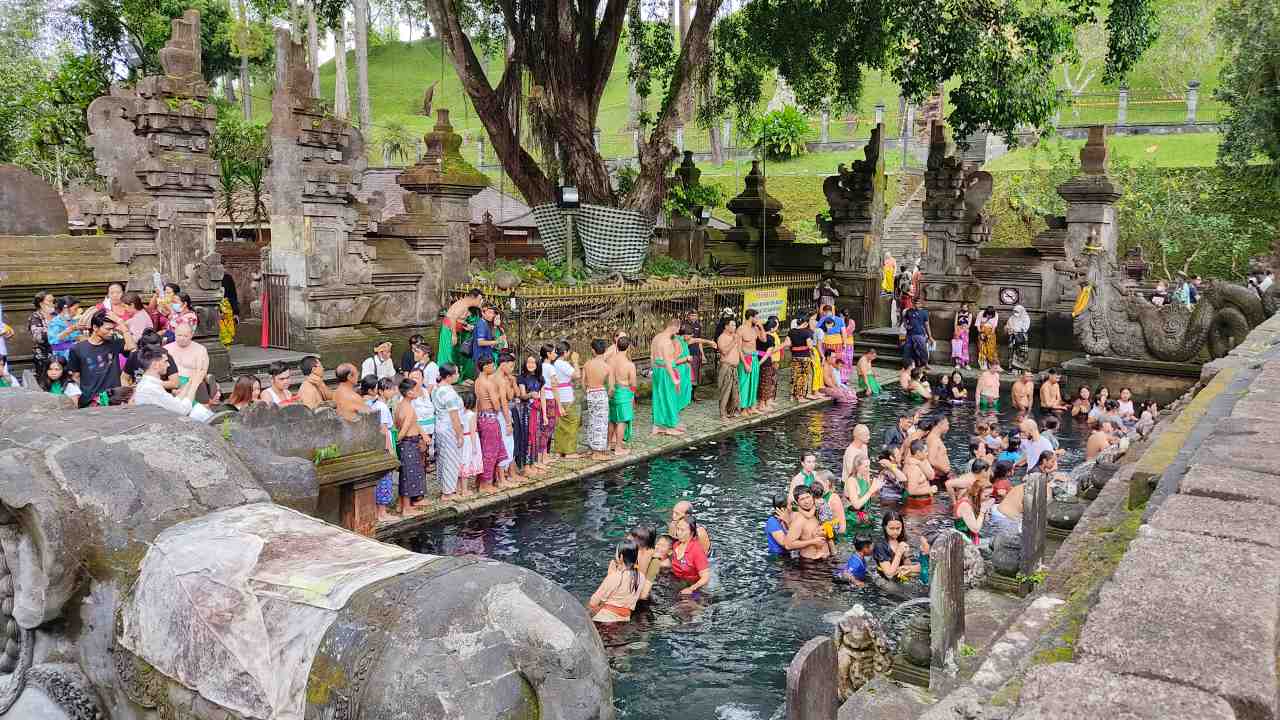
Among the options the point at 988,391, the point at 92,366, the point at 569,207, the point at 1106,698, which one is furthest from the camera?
the point at 988,391

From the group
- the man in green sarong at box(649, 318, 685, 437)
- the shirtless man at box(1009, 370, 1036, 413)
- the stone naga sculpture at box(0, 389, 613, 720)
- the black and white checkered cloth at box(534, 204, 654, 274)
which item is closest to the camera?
the stone naga sculpture at box(0, 389, 613, 720)

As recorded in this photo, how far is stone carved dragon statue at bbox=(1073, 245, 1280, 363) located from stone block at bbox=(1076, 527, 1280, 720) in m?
14.5

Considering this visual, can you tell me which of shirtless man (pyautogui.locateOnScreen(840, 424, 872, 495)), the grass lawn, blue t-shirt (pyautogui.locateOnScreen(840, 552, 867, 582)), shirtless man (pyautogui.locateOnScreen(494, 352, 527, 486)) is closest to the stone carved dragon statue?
shirtless man (pyautogui.locateOnScreen(840, 424, 872, 495))

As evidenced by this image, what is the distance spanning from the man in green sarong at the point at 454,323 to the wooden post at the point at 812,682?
1006 centimetres

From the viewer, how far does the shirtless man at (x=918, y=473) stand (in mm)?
10648

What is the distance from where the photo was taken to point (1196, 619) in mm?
2791

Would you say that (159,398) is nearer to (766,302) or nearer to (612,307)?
(612,307)

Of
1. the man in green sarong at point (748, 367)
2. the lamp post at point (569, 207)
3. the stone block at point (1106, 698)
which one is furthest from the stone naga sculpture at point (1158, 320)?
the stone block at point (1106, 698)

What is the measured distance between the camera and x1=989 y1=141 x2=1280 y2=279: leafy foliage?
28.8 m

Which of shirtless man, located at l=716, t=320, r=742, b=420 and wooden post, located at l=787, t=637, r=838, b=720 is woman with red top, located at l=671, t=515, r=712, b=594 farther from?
shirtless man, located at l=716, t=320, r=742, b=420

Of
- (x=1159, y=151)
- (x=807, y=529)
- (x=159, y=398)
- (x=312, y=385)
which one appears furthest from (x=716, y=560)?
(x=1159, y=151)

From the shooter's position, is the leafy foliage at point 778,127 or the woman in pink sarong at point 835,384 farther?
the leafy foliage at point 778,127

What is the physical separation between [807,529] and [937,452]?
3.37 meters

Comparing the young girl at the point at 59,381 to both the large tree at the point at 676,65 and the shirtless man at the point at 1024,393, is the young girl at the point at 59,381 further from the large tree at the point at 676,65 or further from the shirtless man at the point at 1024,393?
the shirtless man at the point at 1024,393
